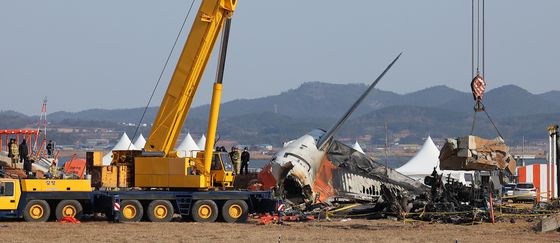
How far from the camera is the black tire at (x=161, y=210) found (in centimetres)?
3756

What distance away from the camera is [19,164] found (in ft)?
154

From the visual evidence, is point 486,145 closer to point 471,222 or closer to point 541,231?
point 471,222

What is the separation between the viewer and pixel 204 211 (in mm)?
38000

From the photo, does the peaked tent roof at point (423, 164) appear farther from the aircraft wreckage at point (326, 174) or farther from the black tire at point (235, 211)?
the black tire at point (235, 211)

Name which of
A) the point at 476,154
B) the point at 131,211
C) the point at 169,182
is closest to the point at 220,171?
the point at 169,182

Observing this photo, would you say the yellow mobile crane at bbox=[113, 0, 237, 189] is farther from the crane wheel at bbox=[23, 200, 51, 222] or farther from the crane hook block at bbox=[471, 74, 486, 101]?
the crane hook block at bbox=[471, 74, 486, 101]

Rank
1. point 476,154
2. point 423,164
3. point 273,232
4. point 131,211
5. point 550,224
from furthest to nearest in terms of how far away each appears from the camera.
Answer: point 423,164, point 476,154, point 131,211, point 550,224, point 273,232

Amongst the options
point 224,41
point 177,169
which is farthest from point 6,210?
point 224,41

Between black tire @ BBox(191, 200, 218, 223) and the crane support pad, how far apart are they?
9.05 meters

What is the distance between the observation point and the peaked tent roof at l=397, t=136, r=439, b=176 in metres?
71.9

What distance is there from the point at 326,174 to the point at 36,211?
1521 cm

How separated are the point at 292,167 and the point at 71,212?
11302mm

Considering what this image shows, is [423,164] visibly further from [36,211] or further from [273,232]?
[273,232]

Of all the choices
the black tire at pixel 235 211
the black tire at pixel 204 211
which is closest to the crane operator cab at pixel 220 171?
the black tire at pixel 235 211
